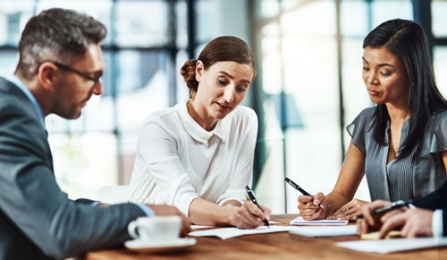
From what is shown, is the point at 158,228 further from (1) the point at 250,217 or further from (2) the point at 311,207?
(2) the point at 311,207

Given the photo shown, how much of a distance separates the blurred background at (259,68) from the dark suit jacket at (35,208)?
4639 millimetres

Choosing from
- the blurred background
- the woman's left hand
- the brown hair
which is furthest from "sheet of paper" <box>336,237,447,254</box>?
the blurred background

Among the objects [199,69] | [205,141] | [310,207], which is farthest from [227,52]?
[310,207]

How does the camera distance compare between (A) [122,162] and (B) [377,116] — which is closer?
(B) [377,116]

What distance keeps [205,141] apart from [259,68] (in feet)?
18.9

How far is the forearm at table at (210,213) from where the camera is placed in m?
2.35

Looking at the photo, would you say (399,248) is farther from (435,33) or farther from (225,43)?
(435,33)

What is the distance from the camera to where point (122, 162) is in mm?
8141

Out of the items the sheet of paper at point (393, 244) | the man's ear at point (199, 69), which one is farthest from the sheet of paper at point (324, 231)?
the man's ear at point (199, 69)

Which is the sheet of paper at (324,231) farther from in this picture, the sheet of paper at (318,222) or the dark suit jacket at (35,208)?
the dark suit jacket at (35,208)

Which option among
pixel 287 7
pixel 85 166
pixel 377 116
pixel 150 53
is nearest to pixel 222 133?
pixel 377 116

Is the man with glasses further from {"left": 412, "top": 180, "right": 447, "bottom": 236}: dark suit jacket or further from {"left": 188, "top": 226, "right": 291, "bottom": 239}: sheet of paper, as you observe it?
{"left": 412, "top": 180, "right": 447, "bottom": 236}: dark suit jacket

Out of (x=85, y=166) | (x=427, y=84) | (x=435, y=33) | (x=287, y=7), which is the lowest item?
(x=85, y=166)

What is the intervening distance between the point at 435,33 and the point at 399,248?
17.2 feet
